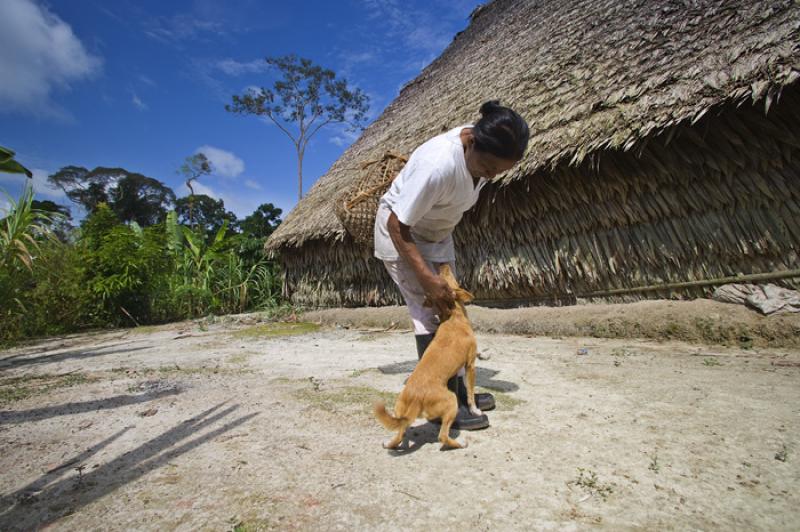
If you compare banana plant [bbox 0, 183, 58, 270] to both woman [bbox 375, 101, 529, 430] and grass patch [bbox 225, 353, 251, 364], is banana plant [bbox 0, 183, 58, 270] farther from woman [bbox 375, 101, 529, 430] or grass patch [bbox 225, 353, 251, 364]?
woman [bbox 375, 101, 529, 430]

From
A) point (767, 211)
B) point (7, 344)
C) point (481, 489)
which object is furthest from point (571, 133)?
point (7, 344)

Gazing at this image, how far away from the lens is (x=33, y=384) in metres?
3.04

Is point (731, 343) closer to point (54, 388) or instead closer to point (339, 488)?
point (339, 488)

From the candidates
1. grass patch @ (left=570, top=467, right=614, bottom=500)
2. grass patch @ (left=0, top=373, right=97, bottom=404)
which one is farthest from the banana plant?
grass patch @ (left=570, top=467, right=614, bottom=500)

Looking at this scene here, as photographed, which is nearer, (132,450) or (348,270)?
(132,450)

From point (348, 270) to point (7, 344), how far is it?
564 cm

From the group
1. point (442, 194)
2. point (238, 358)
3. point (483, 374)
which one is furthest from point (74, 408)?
point (483, 374)

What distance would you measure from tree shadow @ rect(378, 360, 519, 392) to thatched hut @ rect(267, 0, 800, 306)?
2.17 meters

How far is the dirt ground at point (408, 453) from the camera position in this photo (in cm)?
122

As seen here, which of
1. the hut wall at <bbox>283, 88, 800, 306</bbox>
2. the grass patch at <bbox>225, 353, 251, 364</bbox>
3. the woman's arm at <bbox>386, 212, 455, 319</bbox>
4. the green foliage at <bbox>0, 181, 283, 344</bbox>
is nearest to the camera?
the woman's arm at <bbox>386, 212, 455, 319</bbox>

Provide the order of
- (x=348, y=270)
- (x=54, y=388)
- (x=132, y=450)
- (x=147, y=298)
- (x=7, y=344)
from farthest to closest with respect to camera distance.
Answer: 1. (x=147, y=298)
2. (x=348, y=270)
3. (x=7, y=344)
4. (x=54, y=388)
5. (x=132, y=450)

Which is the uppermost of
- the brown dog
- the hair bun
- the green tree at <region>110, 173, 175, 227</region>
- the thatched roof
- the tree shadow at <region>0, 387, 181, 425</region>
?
the green tree at <region>110, 173, 175, 227</region>

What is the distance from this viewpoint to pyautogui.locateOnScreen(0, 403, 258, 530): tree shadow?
1.28 meters

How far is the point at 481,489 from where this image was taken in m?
1.36
